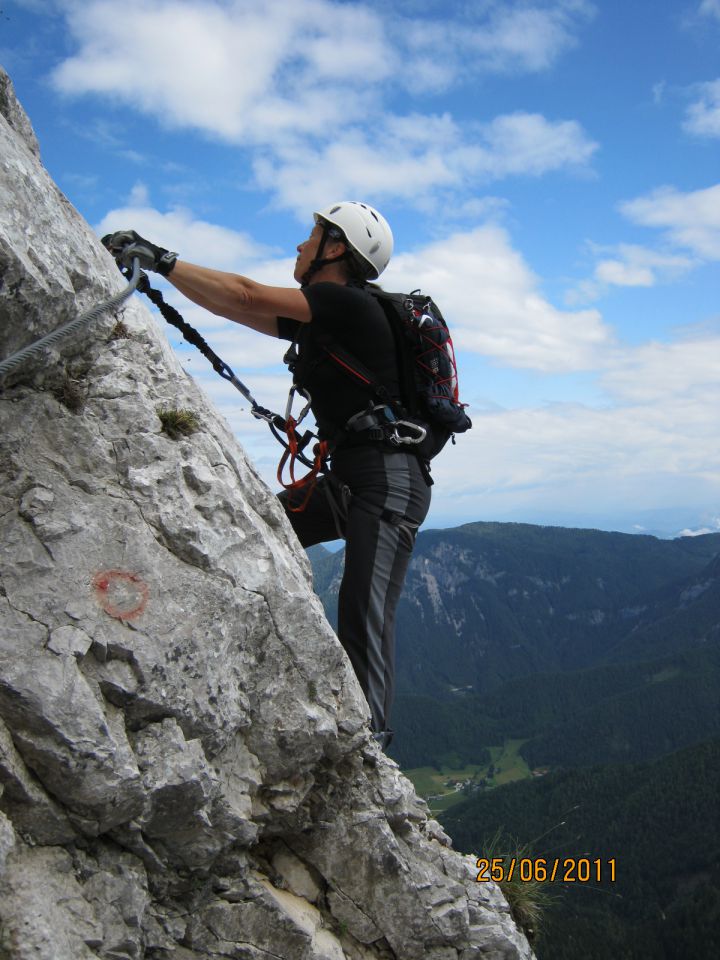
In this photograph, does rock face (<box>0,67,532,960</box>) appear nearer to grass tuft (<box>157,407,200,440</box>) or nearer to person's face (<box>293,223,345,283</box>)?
grass tuft (<box>157,407,200,440</box>)

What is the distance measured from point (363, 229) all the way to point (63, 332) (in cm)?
382

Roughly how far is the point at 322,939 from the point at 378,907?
2.33 feet

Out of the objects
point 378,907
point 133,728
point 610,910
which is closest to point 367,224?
point 133,728

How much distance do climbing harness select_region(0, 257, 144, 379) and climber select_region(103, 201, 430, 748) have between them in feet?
5.13

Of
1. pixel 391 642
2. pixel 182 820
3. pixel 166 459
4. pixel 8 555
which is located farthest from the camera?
pixel 391 642

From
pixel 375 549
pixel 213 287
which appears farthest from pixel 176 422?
pixel 375 549

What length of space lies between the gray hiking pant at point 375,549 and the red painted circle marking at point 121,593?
8.85 feet

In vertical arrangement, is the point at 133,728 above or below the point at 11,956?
above

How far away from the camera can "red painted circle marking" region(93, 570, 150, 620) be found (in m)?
6.05

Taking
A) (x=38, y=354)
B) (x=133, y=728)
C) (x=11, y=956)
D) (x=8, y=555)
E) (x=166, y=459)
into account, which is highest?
(x=38, y=354)

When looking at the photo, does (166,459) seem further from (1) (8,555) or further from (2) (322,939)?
(2) (322,939)

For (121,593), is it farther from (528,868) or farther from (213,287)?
(528,868)

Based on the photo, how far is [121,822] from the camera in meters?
5.81

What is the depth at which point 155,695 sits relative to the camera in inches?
236
